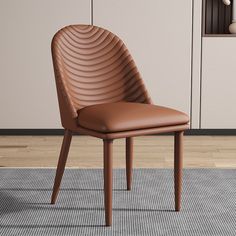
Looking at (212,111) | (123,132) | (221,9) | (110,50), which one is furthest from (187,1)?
(123,132)

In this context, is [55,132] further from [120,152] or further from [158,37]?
[158,37]

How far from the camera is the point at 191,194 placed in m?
2.97

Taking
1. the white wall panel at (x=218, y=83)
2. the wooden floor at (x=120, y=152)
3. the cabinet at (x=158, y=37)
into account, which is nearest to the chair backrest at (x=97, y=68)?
the wooden floor at (x=120, y=152)

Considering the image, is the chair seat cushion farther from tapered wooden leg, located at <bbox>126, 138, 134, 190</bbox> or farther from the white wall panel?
the white wall panel

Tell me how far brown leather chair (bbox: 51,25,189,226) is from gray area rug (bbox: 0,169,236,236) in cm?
10

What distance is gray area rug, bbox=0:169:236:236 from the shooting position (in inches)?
97.7

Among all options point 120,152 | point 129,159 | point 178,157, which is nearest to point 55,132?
point 120,152

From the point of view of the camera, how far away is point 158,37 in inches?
173

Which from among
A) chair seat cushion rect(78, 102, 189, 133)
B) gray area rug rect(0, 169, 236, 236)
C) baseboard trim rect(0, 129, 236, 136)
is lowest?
baseboard trim rect(0, 129, 236, 136)

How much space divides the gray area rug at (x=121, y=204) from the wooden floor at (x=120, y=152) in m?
0.21

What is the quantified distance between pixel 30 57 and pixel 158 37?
38.9 inches

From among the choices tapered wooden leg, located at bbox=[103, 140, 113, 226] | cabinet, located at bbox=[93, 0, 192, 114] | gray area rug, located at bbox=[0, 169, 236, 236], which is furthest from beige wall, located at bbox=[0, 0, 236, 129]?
tapered wooden leg, located at bbox=[103, 140, 113, 226]

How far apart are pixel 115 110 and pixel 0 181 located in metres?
0.96

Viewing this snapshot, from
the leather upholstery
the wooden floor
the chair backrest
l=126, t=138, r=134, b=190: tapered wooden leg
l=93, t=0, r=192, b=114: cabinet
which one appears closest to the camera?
the leather upholstery
